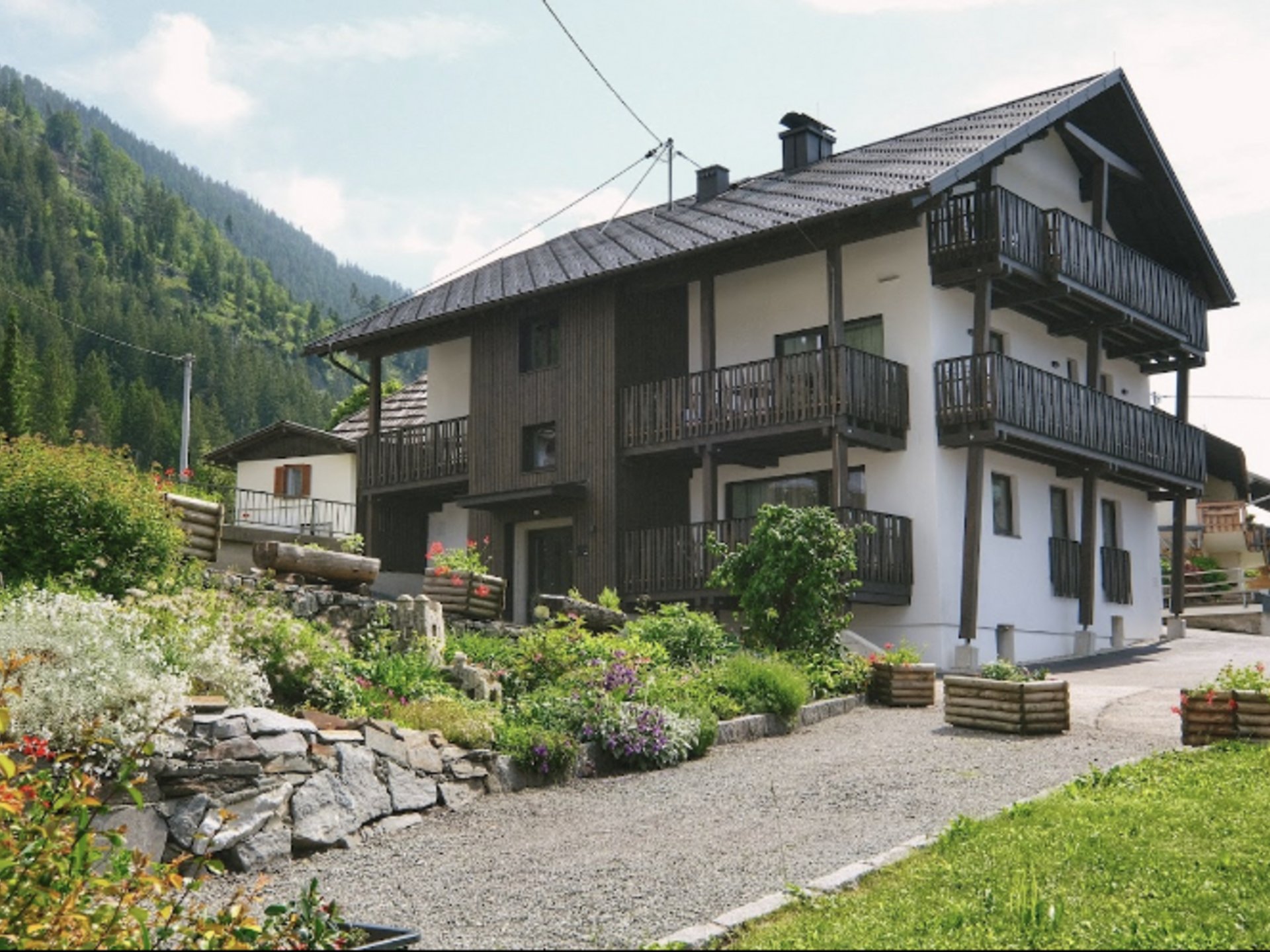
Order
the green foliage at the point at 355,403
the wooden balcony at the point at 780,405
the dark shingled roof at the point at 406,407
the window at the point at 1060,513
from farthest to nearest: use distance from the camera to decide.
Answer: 1. the green foliage at the point at 355,403
2. the dark shingled roof at the point at 406,407
3. the window at the point at 1060,513
4. the wooden balcony at the point at 780,405

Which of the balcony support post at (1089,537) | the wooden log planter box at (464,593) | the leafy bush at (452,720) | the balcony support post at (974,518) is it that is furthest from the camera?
the balcony support post at (1089,537)

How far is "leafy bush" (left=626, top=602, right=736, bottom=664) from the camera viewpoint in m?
15.3

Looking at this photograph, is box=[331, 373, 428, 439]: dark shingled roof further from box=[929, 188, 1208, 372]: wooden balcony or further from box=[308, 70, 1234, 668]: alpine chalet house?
box=[929, 188, 1208, 372]: wooden balcony

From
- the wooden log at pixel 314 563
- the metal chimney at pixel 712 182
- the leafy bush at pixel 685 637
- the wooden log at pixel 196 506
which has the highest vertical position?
the metal chimney at pixel 712 182

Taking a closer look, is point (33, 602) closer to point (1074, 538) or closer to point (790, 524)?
point (790, 524)

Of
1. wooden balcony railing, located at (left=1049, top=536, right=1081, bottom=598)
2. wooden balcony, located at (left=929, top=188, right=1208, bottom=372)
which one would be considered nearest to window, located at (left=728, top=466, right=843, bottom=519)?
wooden balcony, located at (left=929, top=188, right=1208, bottom=372)


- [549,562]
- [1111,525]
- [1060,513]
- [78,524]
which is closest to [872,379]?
[1060,513]

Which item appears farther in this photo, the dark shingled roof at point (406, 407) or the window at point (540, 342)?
the dark shingled roof at point (406, 407)

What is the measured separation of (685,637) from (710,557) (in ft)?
19.3

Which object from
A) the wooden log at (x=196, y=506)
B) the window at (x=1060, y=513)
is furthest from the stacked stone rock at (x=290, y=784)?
the window at (x=1060, y=513)

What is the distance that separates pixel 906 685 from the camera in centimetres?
1544

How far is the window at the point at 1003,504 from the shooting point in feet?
74.0

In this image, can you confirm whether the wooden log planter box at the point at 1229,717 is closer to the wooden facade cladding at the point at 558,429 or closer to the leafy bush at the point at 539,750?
the leafy bush at the point at 539,750

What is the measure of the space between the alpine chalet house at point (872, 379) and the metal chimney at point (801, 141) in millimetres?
60
